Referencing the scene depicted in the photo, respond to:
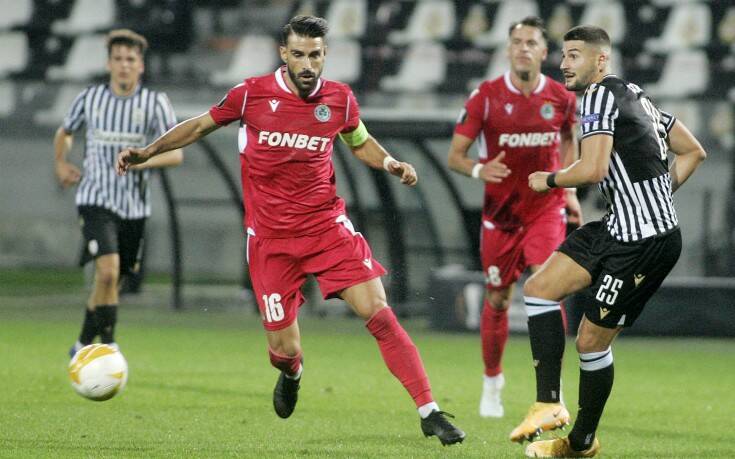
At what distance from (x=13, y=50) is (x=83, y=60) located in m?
1.09

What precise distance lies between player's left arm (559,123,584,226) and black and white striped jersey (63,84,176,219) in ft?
8.89

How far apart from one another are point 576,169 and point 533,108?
2.17m

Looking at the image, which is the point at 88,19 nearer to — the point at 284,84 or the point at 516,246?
the point at 516,246

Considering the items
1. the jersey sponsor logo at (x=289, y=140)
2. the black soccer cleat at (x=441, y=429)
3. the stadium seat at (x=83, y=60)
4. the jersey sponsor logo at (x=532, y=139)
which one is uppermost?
the jersey sponsor logo at (x=289, y=140)

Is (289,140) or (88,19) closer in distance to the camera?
(289,140)

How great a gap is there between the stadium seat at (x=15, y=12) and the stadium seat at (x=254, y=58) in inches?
140

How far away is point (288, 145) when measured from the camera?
622 cm

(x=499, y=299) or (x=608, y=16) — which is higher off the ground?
(x=608, y=16)

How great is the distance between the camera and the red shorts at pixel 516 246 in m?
7.57

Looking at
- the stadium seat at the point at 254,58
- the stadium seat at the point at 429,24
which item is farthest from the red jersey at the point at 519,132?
the stadium seat at the point at 429,24

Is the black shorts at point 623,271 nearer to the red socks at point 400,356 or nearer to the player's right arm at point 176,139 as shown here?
the red socks at point 400,356

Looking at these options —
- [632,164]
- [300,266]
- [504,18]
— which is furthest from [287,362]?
[504,18]

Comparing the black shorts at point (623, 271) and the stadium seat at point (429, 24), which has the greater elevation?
the black shorts at point (623, 271)

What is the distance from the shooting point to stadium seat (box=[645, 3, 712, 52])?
16.8 metres
